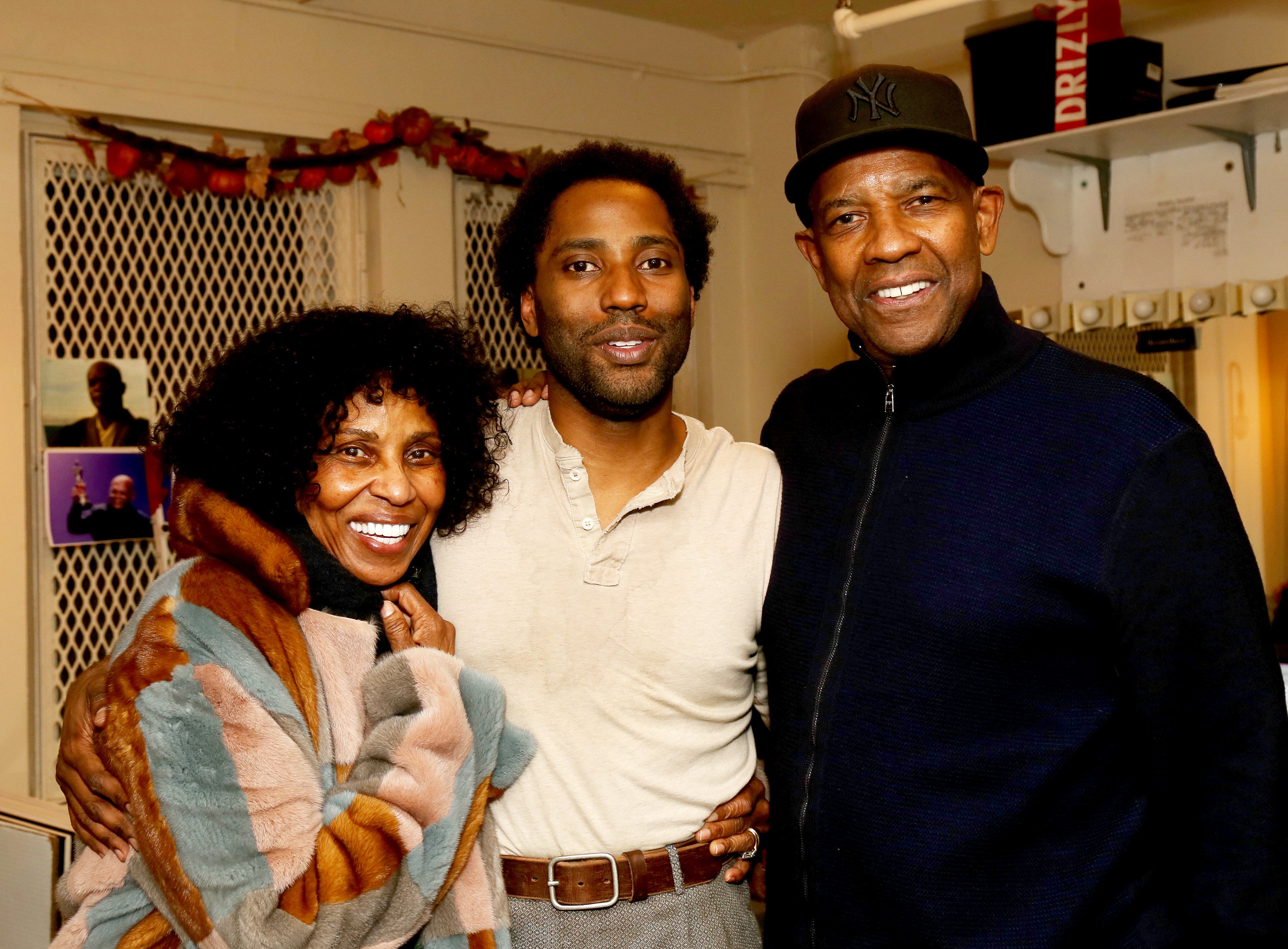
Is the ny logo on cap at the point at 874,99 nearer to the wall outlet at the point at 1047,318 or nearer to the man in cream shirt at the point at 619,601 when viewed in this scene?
the man in cream shirt at the point at 619,601

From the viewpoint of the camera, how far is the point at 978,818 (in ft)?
4.95

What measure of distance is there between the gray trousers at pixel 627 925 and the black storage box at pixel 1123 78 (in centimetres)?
238

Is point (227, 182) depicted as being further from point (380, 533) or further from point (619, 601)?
point (619, 601)

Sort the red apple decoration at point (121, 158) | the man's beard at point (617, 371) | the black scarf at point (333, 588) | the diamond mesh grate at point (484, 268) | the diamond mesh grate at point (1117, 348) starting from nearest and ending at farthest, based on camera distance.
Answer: the black scarf at point (333, 588) → the man's beard at point (617, 371) → the red apple decoration at point (121, 158) → the diamond mesh grate at point (1117, 348) → the diamond mesh grate at point (484, 268)

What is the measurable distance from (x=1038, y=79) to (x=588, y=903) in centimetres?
258

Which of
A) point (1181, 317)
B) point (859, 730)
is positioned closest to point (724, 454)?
point (859, 730)

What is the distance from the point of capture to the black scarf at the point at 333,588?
1.63m

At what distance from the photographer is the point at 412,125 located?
133 inches

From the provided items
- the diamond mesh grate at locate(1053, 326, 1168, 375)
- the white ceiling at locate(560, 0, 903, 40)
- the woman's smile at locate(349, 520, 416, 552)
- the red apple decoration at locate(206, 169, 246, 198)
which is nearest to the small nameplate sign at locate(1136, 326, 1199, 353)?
the diamond mesh grate at locate(1053, 326, 1168, 375)

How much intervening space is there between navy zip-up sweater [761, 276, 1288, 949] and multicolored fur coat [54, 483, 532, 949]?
1.59 feet

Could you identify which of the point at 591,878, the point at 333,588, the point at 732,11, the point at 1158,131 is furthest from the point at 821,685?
the point at 732,11

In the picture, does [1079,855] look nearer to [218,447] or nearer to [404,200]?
[218,447]

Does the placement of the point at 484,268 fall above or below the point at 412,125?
below

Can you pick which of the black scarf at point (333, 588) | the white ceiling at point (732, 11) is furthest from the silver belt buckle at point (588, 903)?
the white ceiling at point (732, 11)
